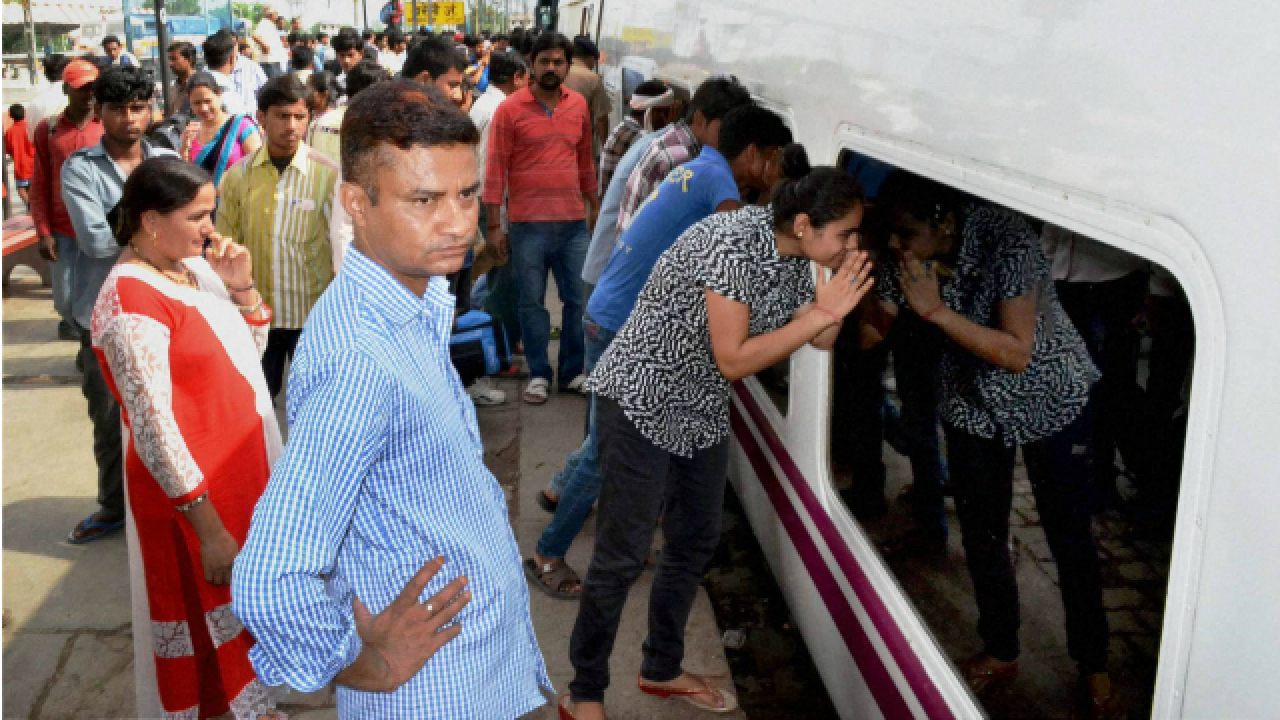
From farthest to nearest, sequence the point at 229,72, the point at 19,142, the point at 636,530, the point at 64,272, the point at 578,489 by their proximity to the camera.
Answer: the point at 19,142, the point at 229,72, the point at 64,272, the point at 578,489, the point at 636,530

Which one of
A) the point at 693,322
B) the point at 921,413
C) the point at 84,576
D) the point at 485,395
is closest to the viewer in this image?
the point at 693,322

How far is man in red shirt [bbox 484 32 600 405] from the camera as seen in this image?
233 inches

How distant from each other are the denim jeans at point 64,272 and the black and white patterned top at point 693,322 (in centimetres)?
443

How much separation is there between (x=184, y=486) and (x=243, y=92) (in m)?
6.67

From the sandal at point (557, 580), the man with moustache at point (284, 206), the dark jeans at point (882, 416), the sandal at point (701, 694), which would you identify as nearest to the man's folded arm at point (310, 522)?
the dark jeans at point (882, 416)

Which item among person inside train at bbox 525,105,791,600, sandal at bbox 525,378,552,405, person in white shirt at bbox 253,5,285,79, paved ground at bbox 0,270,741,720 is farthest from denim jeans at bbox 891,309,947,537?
person in white shirt at bbox 253,5,285,79

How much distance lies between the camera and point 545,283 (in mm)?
6152

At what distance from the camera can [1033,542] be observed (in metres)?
2.65

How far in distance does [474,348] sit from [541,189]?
0.98 metres

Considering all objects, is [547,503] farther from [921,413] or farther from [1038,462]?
[1038,462]

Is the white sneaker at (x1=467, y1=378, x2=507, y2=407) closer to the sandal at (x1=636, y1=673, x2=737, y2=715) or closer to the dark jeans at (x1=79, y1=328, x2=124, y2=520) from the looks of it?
the dark jeans at (x1=79, y1=328, x2=124, y2=520)

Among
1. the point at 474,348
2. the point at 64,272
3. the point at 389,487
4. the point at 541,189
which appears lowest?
the point at 474,348

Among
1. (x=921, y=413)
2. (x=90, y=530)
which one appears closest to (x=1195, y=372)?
(x=921, y=413)

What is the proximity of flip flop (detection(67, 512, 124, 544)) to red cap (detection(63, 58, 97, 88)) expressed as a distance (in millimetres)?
2772
